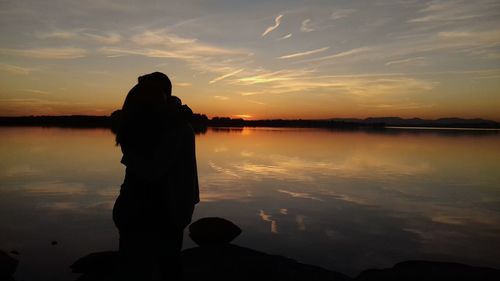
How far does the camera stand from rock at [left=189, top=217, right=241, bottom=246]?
1248 cm

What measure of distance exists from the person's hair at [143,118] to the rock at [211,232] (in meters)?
9.20

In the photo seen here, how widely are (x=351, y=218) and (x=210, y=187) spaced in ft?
33.1

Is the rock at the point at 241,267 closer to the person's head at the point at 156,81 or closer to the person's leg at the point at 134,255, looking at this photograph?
the person's leg at the point at 134,255

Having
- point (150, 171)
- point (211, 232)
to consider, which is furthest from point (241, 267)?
point (150, 171)

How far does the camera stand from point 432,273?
8609 millimetres

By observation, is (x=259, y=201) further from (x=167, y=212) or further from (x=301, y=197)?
(x=167, y=212)

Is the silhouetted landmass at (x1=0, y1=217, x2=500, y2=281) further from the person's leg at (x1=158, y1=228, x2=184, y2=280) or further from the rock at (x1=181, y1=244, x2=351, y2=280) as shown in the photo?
the person's leg at (x1=158, y1=228, x2=184, y2=280)

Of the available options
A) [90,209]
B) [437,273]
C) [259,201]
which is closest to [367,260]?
[437,273]

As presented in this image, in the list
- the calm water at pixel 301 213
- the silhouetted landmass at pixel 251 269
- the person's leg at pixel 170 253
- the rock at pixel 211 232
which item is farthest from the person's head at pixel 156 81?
the rock at pixel 211 232

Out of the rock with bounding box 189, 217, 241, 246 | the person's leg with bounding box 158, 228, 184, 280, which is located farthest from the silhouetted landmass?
the person's leg with bounding box 158, 228, 184, 280

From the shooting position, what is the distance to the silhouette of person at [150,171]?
373 centimetres

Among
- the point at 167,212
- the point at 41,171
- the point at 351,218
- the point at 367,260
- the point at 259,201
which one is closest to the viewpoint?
the point at 167,212

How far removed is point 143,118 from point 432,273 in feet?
25.4

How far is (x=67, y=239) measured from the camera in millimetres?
13453
